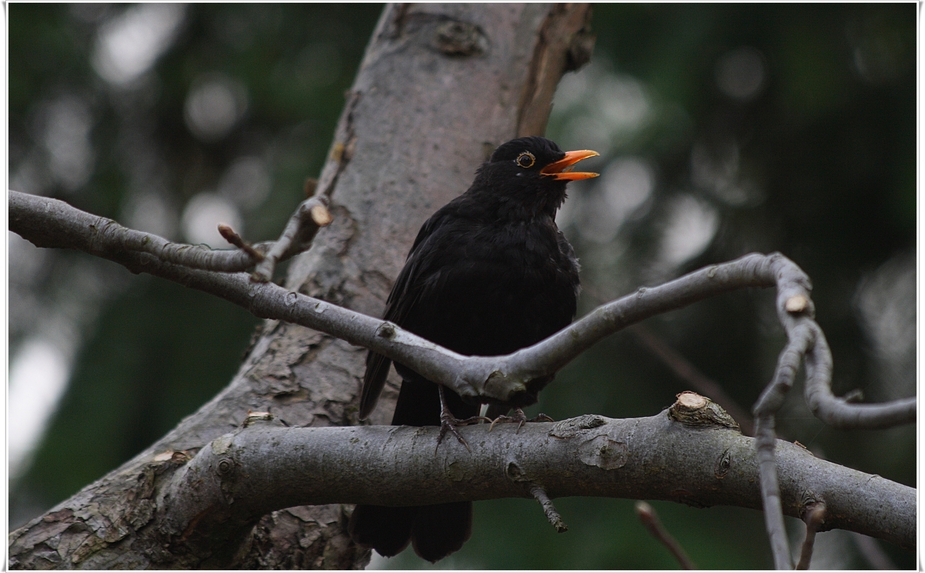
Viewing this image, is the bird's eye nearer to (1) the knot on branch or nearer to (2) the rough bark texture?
(2) the rough bark texture

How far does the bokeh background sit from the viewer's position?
13.0 ft

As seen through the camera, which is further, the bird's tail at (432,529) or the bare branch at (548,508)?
the bird's tail at (432,529)

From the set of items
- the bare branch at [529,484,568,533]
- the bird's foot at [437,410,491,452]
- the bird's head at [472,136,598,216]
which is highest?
the bird's head at [472,136,598,216]

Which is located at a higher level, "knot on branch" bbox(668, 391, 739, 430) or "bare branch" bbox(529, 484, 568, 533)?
"knot on branch" bbox(668, 391, 739, 430)

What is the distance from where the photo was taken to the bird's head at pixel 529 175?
3127mm

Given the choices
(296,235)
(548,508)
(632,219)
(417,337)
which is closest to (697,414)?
(548,508)

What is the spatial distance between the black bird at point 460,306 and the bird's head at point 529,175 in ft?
0.31

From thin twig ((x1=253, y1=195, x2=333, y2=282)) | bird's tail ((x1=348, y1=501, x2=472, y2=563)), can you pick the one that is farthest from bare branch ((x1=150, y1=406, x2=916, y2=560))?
thin twig ((x1=253, y1=195, x2=333, y2=282))

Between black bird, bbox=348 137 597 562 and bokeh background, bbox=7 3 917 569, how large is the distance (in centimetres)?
89

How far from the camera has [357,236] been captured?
336 cm

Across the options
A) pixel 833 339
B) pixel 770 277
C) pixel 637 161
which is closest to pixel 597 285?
pixel 637 161

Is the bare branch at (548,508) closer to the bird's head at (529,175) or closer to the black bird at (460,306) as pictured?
the black bird at (460,306)

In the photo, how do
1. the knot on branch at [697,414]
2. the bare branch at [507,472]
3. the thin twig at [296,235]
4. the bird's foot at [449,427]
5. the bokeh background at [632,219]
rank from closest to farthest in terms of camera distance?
1. the thin twig at [296,235]
2. the bare branch at [507,472]
3. the knot on branch at [697,414]
4. the bird's foot at [449,427]
5. the bokeh background at [632,219]

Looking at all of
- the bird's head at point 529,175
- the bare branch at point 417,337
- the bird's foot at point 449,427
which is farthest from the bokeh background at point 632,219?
the bare branch at point 417,337
